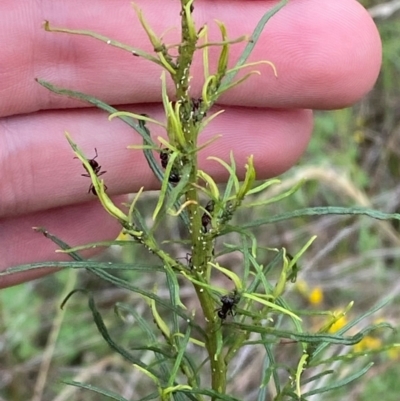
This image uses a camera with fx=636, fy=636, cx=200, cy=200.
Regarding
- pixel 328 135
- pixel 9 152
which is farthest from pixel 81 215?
pixel 328 135

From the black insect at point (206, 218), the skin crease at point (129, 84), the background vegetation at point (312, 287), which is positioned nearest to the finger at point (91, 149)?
the skin crease at point (129, 84)

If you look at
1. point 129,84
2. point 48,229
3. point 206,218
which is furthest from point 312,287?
point 206,218

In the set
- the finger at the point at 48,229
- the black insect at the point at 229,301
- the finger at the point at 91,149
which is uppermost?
the black insect at the point at 229,301

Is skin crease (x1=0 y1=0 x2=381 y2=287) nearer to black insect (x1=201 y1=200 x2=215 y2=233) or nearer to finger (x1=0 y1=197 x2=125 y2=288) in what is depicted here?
finger (x1=0 y1=197 x2=125 y2=288)

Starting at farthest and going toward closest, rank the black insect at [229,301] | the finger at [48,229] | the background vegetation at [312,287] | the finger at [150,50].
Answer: the background vegetation at [312,287] < the finger at [48,229] < the finger at [150,50] < the black insect at [229,301]

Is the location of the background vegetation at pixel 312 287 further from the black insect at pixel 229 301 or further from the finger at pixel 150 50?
the black insect at pixel 229 301

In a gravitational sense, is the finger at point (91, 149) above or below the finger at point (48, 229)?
above

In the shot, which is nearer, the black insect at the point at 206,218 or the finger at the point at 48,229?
the black insect at the point at 206,218

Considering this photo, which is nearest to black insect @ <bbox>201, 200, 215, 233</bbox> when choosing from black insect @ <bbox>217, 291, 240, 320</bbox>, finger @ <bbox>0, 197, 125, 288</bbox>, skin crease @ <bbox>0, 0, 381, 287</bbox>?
black insect @ <bbox>217, 291, 240, 320</bbox>
